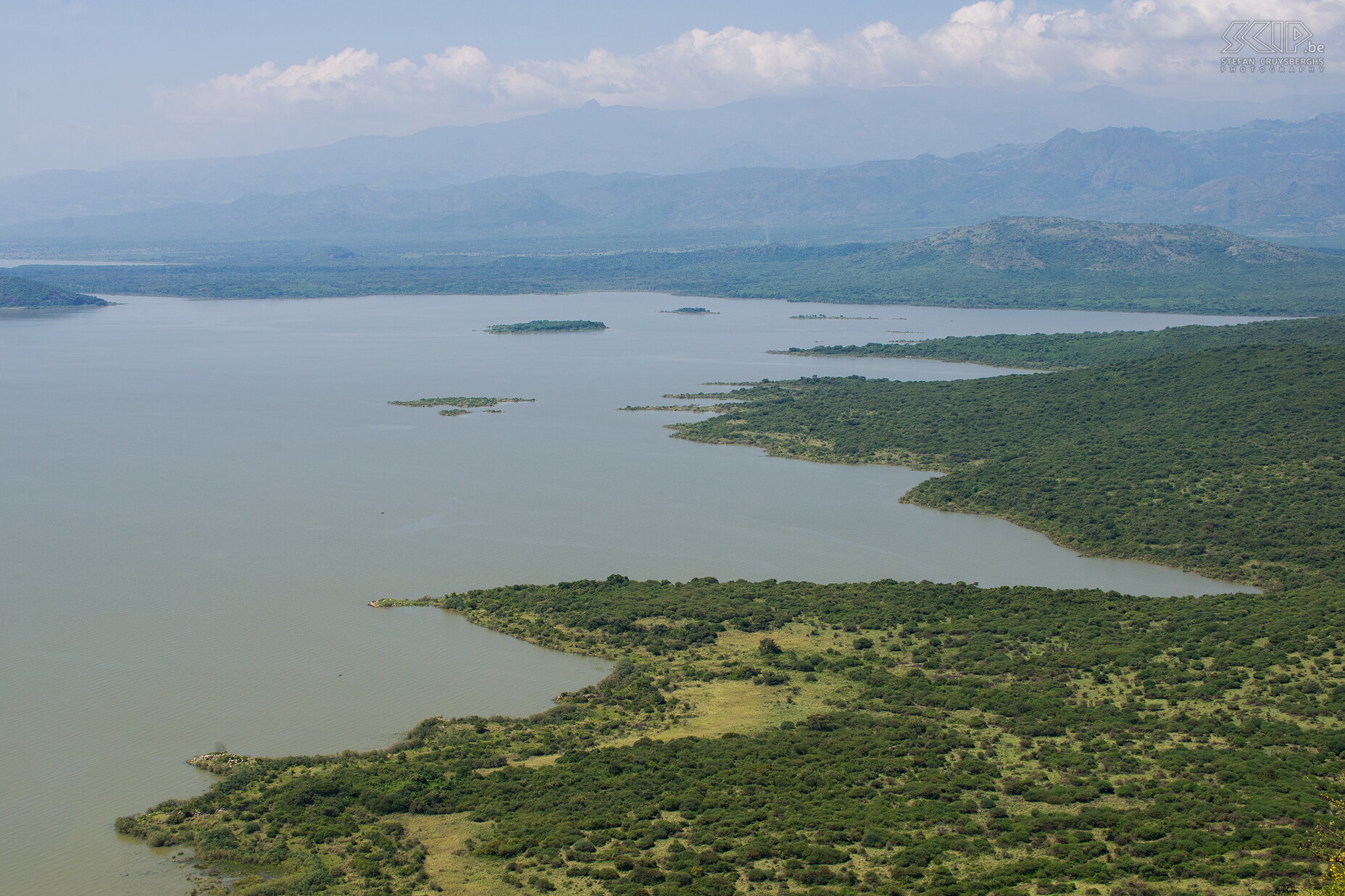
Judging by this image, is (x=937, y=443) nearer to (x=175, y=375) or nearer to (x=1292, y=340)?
(x=1292, y=340)

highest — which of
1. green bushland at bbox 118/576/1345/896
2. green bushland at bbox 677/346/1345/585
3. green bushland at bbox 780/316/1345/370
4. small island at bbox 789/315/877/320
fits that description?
small island at bbox 789/315/877/320

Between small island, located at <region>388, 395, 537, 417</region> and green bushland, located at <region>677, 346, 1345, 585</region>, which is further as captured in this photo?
small island, located at <region>388, 395, 537, 417</region>

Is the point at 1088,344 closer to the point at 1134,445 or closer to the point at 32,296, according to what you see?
the point at 1134,445

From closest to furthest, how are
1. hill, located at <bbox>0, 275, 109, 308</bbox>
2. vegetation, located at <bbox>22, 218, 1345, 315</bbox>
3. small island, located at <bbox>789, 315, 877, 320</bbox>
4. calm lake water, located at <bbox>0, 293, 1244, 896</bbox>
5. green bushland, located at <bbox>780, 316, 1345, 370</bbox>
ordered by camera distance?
calm lake water, located at <bbox>0, 293, 1244, 896</bbox> < green bushland, located at <bbox>780, 316, 1345, 370</bbox> < small island, located at <bbox>789, 315, 877, 320</bbox> < vegetation, located at <bbox>22, 218, 1345, 315</bbox> < hill, located at <bbox>0, 275, 109, 308</bbox>

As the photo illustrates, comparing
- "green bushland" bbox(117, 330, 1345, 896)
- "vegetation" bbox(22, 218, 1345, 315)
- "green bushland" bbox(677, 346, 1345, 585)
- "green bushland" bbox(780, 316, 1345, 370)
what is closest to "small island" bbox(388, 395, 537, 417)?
"green bushland" bbox(677, 346, 1345, 585)

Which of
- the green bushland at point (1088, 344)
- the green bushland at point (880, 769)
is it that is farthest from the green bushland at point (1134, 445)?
the green bushland at point (1088, 344)

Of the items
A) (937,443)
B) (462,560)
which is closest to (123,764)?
(462,560)

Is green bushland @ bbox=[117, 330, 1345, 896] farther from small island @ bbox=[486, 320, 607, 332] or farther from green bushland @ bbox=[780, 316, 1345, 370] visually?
small island @ bbox=[486, 320, 607, 332]
